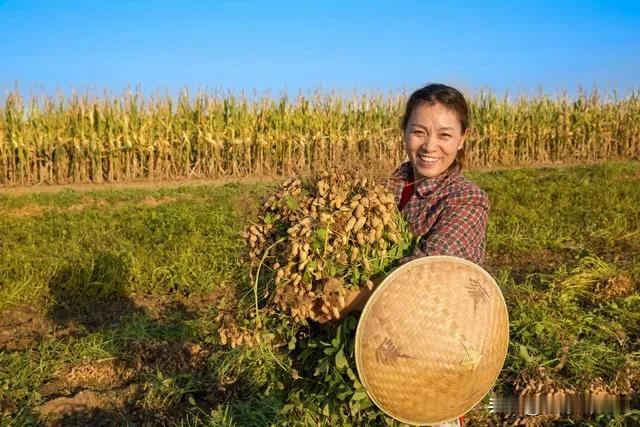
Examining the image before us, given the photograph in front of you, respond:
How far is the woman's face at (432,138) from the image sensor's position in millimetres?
2826

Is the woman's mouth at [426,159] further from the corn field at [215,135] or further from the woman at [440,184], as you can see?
the corn field at [215,135]

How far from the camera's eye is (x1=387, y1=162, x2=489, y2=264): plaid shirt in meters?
2.56

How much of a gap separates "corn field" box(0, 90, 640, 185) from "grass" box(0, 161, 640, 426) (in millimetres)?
7043

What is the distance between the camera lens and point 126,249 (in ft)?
22.6

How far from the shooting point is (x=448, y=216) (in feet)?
8.73

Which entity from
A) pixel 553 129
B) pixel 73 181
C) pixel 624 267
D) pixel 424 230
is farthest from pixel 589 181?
pixel 73 181

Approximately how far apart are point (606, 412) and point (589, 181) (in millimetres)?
9302

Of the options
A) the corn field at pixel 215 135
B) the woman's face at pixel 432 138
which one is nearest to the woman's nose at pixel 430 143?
the woman's face at pixel 432 138

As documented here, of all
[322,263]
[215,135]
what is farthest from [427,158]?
[215,135]

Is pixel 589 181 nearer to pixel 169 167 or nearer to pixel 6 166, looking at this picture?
pixel 169 167

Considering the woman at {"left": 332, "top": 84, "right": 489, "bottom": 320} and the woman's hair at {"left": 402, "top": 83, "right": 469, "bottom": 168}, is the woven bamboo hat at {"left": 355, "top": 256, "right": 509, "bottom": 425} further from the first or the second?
the woman's hair at {"left": 402, "top": 83, "right": 469, "bottom": 168}

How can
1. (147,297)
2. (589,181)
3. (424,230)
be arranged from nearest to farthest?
(424,230), (147,297), (589,181)

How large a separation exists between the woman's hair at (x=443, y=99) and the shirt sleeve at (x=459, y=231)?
0.40 m

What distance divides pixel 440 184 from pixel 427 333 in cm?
83
